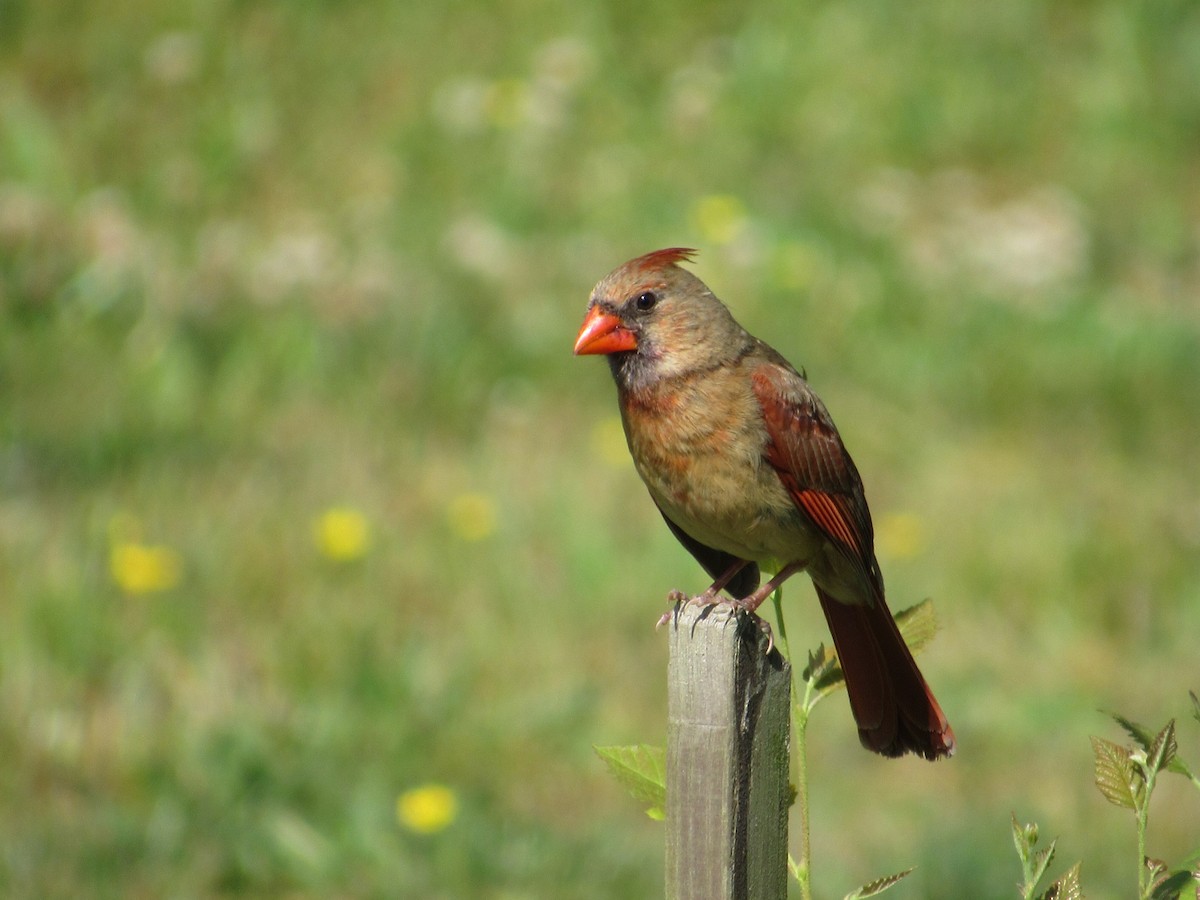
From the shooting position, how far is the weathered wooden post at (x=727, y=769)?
1.78 metres

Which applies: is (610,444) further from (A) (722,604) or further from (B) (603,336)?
(A) (722,604)

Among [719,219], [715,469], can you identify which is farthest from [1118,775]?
[719,219]

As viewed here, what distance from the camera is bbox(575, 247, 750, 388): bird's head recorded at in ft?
9.21

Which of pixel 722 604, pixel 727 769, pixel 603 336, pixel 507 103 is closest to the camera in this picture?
pixel 727 769

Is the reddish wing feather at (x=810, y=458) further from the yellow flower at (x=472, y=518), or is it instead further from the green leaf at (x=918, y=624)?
the yellow flower at (x=472, y=518)

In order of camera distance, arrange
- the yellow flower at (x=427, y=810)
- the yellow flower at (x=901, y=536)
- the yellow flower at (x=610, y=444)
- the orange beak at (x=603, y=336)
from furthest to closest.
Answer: the yellow flower at (x=610, y=444) < the yellow flower at (x=901, y=536) < the yellow flower at (x=427, y=810) < the orange beak at (x=603, y=336)

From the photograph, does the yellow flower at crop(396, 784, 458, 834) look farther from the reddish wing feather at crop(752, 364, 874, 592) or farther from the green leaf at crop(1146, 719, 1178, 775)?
the green leaf at crop(1146, 719, 1178, 775)

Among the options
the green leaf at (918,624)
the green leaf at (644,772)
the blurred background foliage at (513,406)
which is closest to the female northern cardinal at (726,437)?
the green leaf at (918,624)

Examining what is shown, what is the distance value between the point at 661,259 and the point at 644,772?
110 cm

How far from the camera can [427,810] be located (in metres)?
3.88

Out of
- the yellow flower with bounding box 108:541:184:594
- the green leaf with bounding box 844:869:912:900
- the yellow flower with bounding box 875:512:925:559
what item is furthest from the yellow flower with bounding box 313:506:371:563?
the green leaf with bounding box 844:869:912:900

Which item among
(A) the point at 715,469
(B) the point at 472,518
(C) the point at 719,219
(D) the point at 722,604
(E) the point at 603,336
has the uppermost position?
(C) the point at 719,219

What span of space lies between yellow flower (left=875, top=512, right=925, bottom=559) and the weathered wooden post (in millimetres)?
3792

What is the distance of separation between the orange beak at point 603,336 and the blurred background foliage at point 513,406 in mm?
1471
